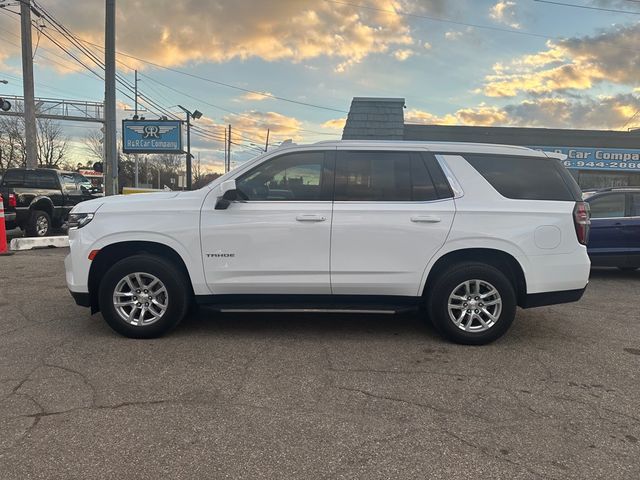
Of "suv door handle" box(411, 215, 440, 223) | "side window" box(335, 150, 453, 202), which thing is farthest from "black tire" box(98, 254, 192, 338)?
"suv door handle" box(411, 215, 440, 223)

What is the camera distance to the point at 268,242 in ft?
15.0

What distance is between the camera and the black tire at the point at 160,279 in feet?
15.0

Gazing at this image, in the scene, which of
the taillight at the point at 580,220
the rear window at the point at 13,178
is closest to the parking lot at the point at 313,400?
the taillight at the point at 580,220

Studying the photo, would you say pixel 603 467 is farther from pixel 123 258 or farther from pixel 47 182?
pixel 47 182

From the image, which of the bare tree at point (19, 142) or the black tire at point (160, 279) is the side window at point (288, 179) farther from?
the bare tree at point (19, 142)

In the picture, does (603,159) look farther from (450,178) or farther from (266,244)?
(266,244)

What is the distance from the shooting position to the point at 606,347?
476cm

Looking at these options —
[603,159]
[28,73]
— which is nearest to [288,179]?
[28,73]

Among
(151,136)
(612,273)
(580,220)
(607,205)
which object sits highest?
(151,136)

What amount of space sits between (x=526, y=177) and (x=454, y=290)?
134 centimetres

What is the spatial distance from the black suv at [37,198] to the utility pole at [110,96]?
3.47ft

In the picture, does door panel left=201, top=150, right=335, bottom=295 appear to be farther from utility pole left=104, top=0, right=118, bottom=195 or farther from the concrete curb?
utility pole left=104, top=0, right=118, bottom=195

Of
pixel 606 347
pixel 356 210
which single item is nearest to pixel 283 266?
pixel 356 210

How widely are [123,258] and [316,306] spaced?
6.42 ft
